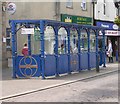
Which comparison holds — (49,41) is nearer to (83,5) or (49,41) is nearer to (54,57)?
(54,57)

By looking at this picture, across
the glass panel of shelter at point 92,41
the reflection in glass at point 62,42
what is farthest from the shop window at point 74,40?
the glass panel of shelter at point 92,41

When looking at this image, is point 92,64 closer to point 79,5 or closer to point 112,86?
point 112,86

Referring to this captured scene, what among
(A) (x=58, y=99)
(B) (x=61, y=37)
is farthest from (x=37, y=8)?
(A) (x=58, y=99)

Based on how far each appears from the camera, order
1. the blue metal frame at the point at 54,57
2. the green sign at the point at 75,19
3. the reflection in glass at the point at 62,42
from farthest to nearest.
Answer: the green sign at the point at 75,19, the reflection in glass at the point at 62,42, the blue metal frame at the point at 54,57

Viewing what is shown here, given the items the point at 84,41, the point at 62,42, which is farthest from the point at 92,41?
the point at 62,42

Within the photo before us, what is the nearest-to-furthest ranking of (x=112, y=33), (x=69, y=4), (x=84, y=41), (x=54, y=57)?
(x=54, y=57), (x=84, y=41), (x=69, y=4), (x=112, y=33)

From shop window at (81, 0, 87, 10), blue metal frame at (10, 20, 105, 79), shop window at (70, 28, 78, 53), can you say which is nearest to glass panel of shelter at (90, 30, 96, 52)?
blue metal frame at (10, 20, 105, 79)

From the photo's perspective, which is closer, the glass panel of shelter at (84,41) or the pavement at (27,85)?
the pavement at (27,85)

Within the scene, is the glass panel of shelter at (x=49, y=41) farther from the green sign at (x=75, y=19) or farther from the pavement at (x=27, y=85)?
the green sign at (x=75, y=19)

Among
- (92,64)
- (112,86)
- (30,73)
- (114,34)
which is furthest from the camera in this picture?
(114,34)

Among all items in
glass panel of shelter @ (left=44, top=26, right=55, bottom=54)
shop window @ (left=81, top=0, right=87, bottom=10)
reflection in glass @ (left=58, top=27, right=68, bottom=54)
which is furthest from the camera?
shop window @ (left=81, top=0, right=87, bottom=10)

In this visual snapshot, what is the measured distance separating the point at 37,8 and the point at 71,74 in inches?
457

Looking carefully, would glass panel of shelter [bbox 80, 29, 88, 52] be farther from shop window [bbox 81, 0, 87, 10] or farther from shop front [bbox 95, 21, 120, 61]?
shop front [bbox 95, 21, 120, 61]

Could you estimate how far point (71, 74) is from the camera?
1967 cm
